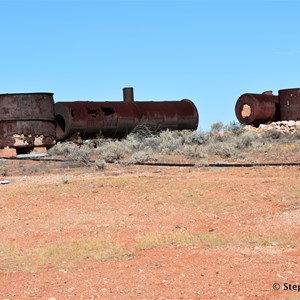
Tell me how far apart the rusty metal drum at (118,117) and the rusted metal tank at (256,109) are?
414cm

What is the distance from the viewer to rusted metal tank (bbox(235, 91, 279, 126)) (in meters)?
27.6

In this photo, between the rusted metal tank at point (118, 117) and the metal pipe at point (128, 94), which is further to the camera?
the metal pipe at point (128, 94)

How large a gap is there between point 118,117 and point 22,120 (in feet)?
12.1

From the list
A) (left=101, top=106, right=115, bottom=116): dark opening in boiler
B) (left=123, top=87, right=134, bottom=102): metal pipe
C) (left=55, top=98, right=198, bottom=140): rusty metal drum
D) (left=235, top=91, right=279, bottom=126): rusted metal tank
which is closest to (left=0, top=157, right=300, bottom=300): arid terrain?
(left=55, top=98, right=198, bottom=140): rusty metal drum

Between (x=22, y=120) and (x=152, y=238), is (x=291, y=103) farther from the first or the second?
(x=152, y=238)

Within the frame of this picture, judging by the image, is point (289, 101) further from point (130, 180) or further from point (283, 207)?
point (283, 207)

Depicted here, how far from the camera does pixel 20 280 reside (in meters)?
5.50

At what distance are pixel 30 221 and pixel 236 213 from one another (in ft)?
9.07

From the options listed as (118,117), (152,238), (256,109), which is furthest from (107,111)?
(152,238)

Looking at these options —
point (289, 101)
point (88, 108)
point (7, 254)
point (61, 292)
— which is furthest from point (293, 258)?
point (289, 101)

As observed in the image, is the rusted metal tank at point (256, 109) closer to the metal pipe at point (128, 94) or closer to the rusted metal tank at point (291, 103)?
the rusted metal tank at point (291, 103)

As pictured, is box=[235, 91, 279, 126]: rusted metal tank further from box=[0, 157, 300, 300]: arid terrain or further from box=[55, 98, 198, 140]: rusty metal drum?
box=[0, 157, 300, 300]: arid terrain

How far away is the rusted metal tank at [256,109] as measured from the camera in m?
27.6

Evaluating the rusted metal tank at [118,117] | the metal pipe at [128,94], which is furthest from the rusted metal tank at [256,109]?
the metal pipe at [128,94]
